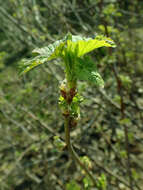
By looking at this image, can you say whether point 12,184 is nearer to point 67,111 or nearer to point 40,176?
point 40,176

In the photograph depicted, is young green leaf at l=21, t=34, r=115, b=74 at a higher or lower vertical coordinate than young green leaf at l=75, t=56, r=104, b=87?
higher

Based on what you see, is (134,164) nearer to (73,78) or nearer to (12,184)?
(12,184)

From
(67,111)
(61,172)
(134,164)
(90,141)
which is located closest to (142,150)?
(134,164)

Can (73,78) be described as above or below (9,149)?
above

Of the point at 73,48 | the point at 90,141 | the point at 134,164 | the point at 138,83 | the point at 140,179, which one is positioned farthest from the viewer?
the point at 138,83

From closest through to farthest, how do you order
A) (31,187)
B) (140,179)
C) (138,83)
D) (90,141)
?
(140,179)
(31,187)
(90,141)
(138,83)

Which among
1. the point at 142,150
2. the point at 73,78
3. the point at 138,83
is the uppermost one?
the point at 138,83

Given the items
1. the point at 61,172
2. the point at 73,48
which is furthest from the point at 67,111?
the point at 61,172

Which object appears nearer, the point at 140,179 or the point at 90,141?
the point at 140,179

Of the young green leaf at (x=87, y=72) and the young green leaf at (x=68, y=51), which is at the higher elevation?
the young green leaf at (x=68, y=51)
